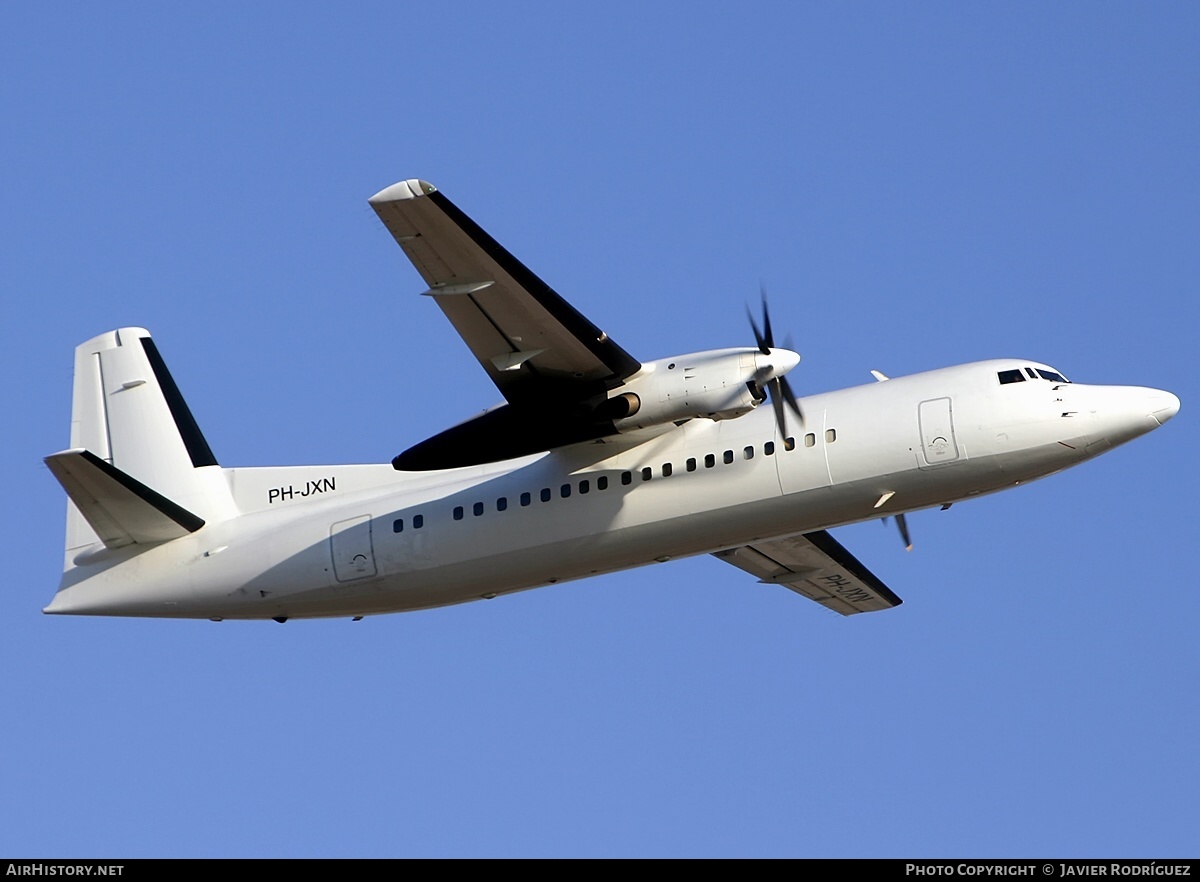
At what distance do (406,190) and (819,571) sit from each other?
10372 mm

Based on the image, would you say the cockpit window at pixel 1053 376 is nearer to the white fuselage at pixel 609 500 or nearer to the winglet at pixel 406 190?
the white fuselage at pixel 609 500

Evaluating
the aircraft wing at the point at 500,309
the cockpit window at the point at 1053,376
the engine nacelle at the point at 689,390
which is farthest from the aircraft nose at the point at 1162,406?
the aircraft wing at the point at 500,309

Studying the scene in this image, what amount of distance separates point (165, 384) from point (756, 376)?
1041cm

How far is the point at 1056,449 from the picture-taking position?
1895cm

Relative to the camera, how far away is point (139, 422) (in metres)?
23.8

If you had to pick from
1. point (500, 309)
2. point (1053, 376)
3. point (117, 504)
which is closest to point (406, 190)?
point (500, 309)

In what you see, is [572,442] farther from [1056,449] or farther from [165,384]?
[165,384]

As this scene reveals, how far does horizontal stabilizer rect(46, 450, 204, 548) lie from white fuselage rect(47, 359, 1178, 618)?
0.22 m

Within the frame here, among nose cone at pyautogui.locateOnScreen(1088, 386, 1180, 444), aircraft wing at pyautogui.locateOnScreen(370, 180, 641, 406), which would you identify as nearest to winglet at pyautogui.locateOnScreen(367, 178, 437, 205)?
aircraft wing at pyautogui.locateOnScreen(370, 180, 641, 406)

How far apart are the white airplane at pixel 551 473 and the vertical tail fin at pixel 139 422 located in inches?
24.6

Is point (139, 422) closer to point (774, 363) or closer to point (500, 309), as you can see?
point (500, 309)

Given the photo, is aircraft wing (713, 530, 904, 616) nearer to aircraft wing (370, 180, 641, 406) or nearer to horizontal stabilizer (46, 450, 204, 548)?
aircraft wing (370, 180, 641, 406)

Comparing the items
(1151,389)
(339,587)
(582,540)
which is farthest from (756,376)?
(339,587)
